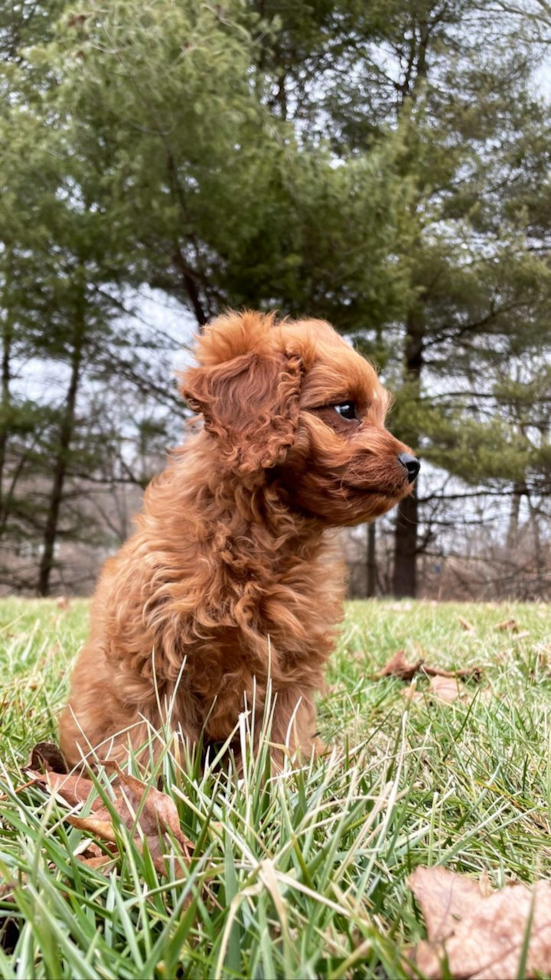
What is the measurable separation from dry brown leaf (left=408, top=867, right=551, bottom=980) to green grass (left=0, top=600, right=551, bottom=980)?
0.14ft

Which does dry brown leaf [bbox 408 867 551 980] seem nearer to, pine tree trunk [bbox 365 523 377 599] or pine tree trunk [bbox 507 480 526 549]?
pine tree trunk [bbox 507 480 526 549]

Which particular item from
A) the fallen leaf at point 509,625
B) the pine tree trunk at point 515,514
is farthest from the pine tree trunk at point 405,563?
the fallen leaf at point 509,625

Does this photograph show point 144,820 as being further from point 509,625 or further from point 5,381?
point 5,381

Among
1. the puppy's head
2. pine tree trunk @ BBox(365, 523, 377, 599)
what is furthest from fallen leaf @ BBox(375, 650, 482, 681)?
pine tree trunk @ BBox(365, 523, 377, 599)

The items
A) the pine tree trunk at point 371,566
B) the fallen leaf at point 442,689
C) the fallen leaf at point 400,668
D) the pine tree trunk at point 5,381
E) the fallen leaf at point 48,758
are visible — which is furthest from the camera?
the pine tree trunk at point 371,566

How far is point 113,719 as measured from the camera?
1.91 metres

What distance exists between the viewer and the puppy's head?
1977mm


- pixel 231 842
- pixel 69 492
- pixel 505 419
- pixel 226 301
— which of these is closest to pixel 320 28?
pixel 226 301

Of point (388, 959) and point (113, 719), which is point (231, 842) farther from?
point (113, 719)

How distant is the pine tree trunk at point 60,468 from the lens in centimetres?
1237

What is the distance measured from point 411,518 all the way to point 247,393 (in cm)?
1021

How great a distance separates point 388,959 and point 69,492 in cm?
1584

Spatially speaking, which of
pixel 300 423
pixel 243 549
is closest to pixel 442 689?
pixel 243 549

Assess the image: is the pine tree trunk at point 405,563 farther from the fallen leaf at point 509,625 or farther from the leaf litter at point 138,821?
the leaf litter at point 138,821
